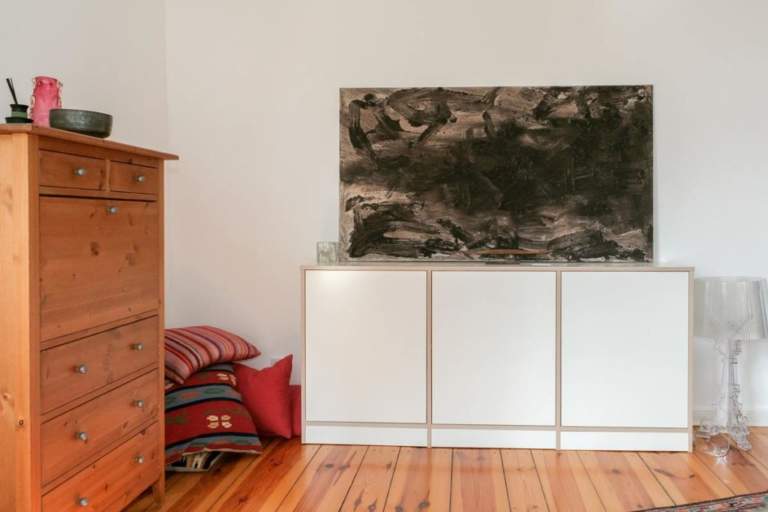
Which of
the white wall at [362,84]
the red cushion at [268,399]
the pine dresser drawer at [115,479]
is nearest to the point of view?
the pine dresser drawer at [115,479]

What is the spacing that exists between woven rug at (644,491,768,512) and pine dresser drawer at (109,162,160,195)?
2134mm

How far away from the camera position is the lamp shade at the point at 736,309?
3.16 m

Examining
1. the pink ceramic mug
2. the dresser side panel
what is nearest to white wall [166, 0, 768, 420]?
the pink ceramic mug

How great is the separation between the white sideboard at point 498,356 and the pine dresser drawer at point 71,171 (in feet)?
4.24

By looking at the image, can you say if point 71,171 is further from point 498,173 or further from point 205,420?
point 498,173

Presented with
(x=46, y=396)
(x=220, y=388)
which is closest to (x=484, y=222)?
(x=220, y=388)

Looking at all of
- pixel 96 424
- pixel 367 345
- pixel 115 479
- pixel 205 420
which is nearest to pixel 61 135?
pixel 96 424

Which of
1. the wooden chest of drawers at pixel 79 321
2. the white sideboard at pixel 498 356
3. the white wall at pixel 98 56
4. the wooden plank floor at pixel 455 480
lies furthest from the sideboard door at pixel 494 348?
the white wall at pixel 98 56

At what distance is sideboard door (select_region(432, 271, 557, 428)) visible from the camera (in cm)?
318

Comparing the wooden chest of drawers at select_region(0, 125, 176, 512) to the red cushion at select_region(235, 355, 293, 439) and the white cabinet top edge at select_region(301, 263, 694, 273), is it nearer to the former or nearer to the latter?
the red cushion at select_region(235, 355, 293, 439)

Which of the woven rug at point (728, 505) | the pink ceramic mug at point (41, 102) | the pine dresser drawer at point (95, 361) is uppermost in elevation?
the pink ceramic mug at point (41, 102)

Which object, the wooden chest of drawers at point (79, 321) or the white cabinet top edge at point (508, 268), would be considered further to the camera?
the white cabinet top edge at point (508, 268)

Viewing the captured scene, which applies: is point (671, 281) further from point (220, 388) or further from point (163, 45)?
point (163, 45)

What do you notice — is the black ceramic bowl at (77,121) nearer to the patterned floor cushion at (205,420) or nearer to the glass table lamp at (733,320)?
the patterned floor cushion at (205,420)
